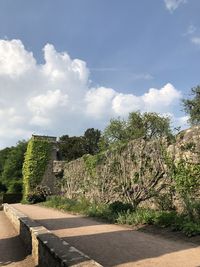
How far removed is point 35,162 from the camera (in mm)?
35344

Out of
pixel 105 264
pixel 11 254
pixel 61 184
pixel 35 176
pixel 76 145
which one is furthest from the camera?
pixel 76 145

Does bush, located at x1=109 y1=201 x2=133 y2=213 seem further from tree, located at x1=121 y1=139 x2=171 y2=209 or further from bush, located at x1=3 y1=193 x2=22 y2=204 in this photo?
bush, located at x1=3 y1=193 x2=22 y2=204

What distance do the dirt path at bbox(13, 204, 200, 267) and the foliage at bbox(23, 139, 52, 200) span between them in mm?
23102

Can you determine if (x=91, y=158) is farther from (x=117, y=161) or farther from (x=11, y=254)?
(x=11, y=254)

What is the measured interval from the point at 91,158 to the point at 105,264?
610 inches

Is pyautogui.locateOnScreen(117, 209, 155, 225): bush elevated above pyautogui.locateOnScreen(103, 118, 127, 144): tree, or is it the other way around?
pyautogui.locateOnScreen(103, 118, 127, 144): tree

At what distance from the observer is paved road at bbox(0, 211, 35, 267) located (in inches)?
392

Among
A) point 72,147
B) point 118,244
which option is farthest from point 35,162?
point 118,244

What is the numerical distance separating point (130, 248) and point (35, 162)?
2729 cm

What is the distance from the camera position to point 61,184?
1209 inches

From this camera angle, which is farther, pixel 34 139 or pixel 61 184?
pixel 34 139

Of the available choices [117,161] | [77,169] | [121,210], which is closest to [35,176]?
[77,169]

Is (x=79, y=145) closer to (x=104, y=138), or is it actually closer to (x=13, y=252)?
(x=104, y=138)

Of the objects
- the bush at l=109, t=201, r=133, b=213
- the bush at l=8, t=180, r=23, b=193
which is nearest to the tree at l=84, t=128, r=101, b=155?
the bush at l=8, t=180, r=23, b=193
